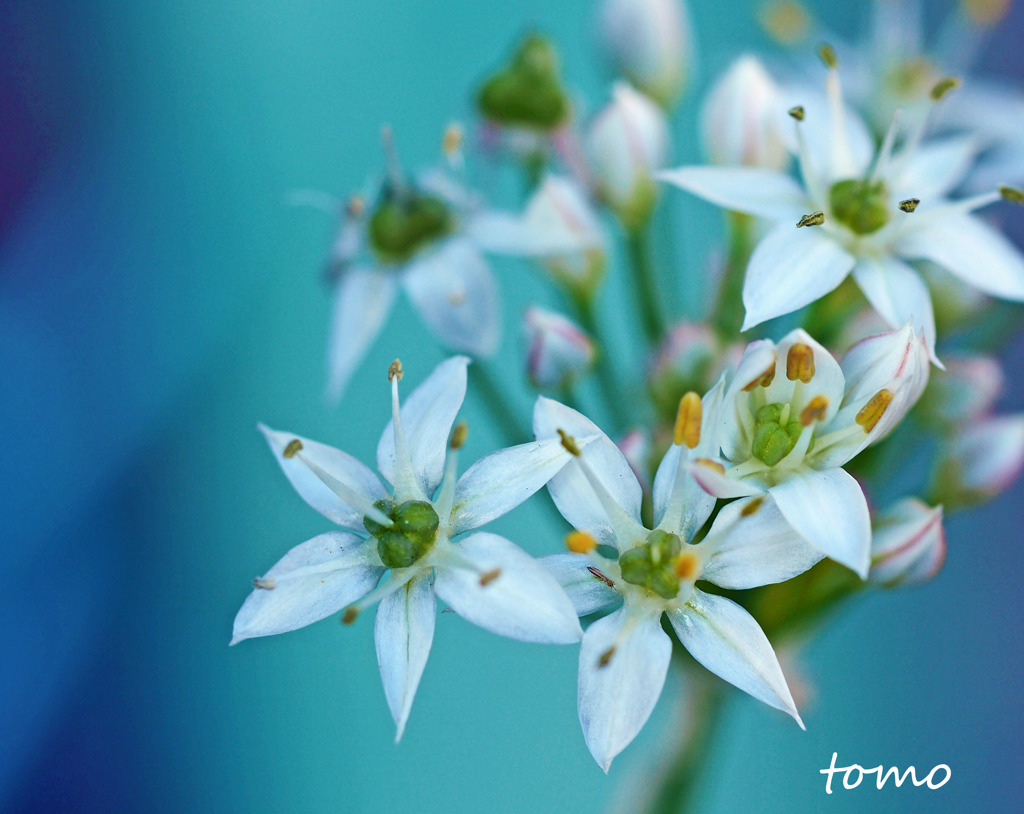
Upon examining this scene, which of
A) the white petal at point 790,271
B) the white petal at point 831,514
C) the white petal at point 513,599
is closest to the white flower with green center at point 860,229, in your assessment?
the white petal at point 790,271

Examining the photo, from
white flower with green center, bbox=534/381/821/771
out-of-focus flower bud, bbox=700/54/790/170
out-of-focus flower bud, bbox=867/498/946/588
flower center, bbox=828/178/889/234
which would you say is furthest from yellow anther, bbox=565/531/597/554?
out-of-focus flower bud, bbox=700/54/790/170

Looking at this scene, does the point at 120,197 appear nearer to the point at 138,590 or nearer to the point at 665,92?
the point at 138,590

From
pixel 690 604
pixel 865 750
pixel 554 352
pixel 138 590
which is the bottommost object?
pixel 865 750

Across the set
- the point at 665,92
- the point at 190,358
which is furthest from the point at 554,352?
the point at 190,358

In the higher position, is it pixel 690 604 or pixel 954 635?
pixel 690 604

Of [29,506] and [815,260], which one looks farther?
[29,506]

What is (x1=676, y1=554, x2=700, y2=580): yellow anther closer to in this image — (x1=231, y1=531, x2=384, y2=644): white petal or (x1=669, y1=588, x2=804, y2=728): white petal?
(x1=669, y1=588, x2=804, y2=728): white petal

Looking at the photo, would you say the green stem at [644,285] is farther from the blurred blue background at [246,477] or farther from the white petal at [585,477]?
the blurred blue background at [246,477]
